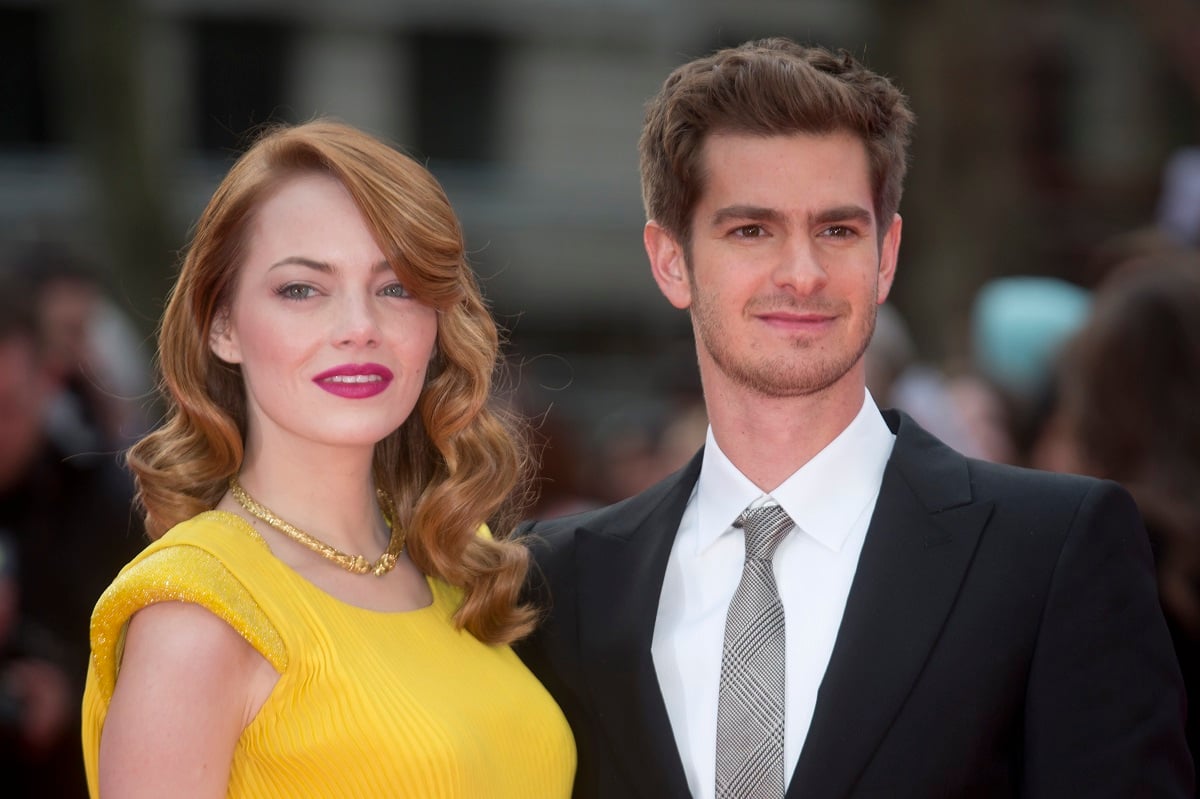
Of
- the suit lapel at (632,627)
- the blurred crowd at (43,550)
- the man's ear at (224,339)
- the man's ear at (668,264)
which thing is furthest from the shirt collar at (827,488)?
the blurred crowd at (43,550)

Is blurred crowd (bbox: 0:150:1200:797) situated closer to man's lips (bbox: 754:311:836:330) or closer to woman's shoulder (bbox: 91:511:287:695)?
woman's shoulder (bbox: 91:511:287:695)

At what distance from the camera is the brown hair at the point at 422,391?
3.14m

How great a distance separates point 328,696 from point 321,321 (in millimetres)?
694

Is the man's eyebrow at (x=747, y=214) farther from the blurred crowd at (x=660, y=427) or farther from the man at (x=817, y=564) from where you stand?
the blurred crowd at (x=660, y=427)

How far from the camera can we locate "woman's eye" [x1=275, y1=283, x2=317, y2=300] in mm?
3080

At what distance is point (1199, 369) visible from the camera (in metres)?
3.87

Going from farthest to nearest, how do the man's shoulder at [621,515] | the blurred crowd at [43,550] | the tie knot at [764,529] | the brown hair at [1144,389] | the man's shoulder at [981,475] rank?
the blurred crowd at [43,550], the brown hair at [1144,389], the man's shoulder at [621,515], the tie knot at [764,529], the man's shoulder at [981,475]

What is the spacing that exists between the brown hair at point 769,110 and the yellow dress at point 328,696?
1.00 meters

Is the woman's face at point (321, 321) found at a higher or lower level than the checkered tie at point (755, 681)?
higher

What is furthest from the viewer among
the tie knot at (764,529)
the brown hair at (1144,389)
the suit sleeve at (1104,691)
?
the brown hair at (1144,389)

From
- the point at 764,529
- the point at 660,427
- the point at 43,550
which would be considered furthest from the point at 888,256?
the point at 660,427

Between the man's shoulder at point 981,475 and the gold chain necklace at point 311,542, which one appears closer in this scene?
the man's shoulder at point 981,475

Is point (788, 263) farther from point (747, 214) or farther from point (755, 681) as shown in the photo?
point (755, 681)

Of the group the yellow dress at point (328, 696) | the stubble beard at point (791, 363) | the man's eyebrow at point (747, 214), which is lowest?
the yellow dress at point (328, 696)
